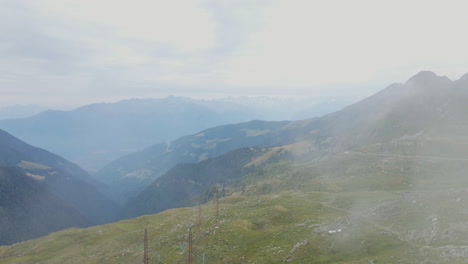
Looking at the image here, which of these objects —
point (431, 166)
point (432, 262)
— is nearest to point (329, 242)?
point (432, 262)

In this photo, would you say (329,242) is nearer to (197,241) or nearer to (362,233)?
(362,233)

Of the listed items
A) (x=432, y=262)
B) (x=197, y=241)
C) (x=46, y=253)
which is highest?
(x=432, y=262)

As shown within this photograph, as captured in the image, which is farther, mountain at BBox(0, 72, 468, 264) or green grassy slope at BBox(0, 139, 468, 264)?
mountain at BBox(0, 72, 468, 264)

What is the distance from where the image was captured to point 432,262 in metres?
38.1

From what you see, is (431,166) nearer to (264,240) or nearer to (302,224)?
(302,224)

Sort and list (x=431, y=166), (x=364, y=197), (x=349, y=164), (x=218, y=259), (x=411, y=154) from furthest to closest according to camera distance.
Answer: (x=349, y=164)
(x=411, y=154)
(x=431, y=166)
(x=364, y=197)
(x=218, y=259)

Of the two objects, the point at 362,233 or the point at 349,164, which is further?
the point at 349,164

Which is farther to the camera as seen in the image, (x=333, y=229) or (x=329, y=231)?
(x=333, y=229)

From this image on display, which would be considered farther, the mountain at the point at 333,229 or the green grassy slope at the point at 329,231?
the mountain at the point at 333,229

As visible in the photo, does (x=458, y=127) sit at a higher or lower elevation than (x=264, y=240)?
higher

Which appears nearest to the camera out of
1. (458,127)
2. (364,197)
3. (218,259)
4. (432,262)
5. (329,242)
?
(432,262)

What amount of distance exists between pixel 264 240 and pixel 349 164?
103 meters

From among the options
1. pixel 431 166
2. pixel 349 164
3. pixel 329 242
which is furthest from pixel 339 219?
pixel 349 164

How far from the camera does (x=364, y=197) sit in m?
82.6
